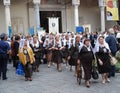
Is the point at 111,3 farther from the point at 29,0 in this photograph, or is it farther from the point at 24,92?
the point at 24,92

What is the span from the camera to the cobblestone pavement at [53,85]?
920 centimetres

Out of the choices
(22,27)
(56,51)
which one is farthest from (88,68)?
(22,27)

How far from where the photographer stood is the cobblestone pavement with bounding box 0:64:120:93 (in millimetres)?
9195

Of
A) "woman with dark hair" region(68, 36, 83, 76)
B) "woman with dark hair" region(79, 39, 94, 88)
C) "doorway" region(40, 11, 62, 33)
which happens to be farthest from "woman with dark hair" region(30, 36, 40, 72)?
"doorway" region(40, 11, 62, 33)

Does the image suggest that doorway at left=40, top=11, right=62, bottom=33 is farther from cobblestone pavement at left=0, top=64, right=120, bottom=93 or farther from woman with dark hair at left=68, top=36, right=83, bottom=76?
woman with dark hair at left=68, top=36, right=83, bottom=76

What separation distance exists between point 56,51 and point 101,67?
3.96 meters

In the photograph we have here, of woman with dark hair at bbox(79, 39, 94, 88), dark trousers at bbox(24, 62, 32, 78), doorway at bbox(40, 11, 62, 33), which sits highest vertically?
doorway at bbox(40, 11, 62, 33)

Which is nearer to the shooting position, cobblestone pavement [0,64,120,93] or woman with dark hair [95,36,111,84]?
cobblestone pavement [0,64,120,93]

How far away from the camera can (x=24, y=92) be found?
30.0 feet

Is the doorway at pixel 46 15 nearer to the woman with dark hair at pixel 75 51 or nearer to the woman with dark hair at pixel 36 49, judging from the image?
the woman with dark hair at pixel 36 49

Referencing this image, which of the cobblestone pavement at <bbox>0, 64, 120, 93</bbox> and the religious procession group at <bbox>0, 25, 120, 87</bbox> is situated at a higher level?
the religious procession group at <bbox>0, 25, 120, 87</bbox>

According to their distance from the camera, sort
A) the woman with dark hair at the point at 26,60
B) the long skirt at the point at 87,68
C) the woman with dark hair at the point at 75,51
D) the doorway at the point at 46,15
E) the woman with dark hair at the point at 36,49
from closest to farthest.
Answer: the long skirt at the point at 87,68 → the woman with dark hair at the point at 26,60 → the woman with dark hair at the point at 75,51 → the woman with dark hair at the point at 36,49 → the doorway at the point at 46,15

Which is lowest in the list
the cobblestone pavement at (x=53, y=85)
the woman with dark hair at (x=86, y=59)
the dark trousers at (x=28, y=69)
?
the cobblestone pavement at (x=53, y=85)

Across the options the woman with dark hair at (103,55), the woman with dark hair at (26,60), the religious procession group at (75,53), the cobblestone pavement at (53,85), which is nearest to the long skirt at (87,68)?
the religious procession group at (75,53)
